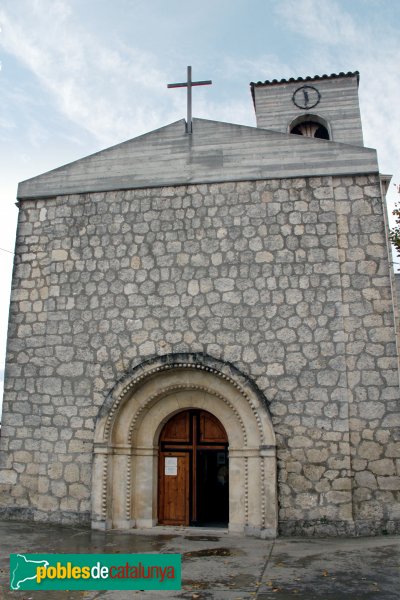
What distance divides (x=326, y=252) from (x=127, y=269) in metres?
3.57

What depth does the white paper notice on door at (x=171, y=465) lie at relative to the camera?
9992 millimetres

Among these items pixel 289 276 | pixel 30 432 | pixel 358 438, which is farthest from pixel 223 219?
pixel 30 432

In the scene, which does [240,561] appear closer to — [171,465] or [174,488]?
[174,488]

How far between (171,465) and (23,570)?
4243mm

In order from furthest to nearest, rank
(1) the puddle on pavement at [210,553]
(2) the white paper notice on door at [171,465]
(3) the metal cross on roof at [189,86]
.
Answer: (3) the metal cross on roof at [189,86]
(2) the white paper notice on door at [171,465]
(1) the puddle on pavement at [210,553]

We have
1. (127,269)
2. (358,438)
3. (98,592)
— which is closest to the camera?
(98,592)

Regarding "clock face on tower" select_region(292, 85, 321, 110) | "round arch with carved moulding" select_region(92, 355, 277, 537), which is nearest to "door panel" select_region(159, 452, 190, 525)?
"round arch with carved moulding" select_region(92, 355, 277, 537)

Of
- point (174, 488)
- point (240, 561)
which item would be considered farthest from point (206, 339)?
point (240, 561)

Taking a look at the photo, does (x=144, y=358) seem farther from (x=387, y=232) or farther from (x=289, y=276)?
(x=387, y=232)

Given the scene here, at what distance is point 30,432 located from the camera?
33.2ft

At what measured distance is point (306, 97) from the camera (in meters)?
14.9
